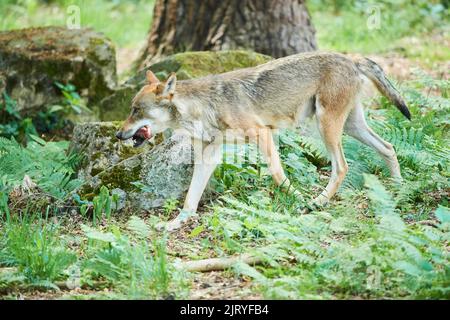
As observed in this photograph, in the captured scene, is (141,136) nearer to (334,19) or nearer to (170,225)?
(170,225)

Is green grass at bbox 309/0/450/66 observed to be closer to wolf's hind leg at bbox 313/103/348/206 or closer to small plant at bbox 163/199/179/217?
wolf's hind leg at bbox 313/103/348/206

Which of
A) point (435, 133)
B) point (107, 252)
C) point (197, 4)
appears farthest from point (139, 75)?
point (107, 252)

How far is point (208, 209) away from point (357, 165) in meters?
1.73

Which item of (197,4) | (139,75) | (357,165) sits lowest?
(357,165)

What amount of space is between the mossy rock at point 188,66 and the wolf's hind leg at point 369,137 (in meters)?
2.11

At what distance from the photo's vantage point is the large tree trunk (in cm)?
1127

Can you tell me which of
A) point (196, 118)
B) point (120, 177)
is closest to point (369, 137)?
point (196, 118)

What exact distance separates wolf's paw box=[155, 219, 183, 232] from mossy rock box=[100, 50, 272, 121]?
2.68 metres

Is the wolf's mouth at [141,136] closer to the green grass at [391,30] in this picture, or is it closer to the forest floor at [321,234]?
the forest floor at [321,234]

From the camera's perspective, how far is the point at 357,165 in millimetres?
8320

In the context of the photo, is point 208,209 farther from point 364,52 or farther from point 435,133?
point 364,52

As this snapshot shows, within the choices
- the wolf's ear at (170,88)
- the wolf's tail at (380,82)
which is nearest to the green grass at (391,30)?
the wolf's tail at (380,82)
